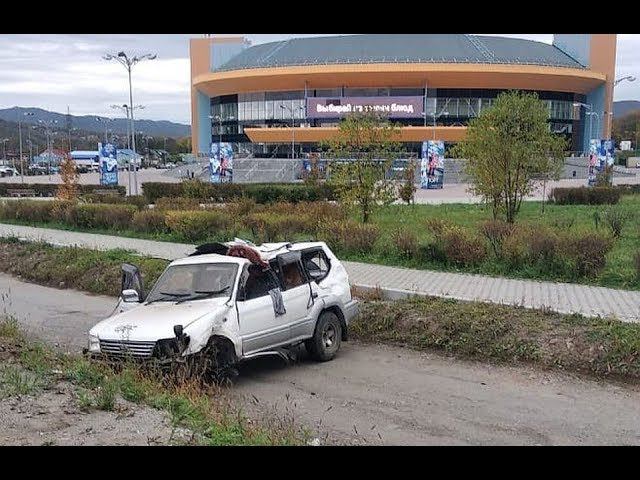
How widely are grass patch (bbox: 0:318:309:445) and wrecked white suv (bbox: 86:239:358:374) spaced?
1.28 feet

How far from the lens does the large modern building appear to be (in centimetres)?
7850

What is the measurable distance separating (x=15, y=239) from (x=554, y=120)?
261 feet

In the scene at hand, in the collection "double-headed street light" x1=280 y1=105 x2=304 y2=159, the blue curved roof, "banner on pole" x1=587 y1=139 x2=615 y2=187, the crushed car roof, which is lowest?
the crushed car roof

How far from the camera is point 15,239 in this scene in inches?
797

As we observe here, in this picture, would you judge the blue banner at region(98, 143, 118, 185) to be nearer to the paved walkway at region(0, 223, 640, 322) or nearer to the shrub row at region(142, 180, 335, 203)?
the shrub row at region(142, 180, 335, 203)

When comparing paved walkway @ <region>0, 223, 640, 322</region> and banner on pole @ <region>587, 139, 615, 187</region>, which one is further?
banner on pole @ <region>587, 139, 615, 187</region>

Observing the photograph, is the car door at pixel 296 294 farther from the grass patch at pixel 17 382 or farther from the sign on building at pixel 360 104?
the sign on building at pixel 360 104

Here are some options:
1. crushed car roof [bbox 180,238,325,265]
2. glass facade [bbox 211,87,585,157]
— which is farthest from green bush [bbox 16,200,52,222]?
glass facade [bbox 211,87,585,157]

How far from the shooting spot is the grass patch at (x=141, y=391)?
4.80 m

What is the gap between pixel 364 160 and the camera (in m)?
20.9

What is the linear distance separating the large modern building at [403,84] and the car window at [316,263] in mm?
65073
